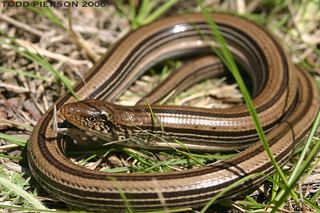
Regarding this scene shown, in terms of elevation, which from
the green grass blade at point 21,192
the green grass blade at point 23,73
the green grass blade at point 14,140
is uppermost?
the green grass blade at point 23,73

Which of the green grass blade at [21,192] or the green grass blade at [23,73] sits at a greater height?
the green grass blade at [23,73]

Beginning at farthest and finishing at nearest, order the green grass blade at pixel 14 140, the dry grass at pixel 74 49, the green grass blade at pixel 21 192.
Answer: the dry grass at pixel 74 49, the green grass blade at pixel 14 140, the green grass blade at pixel 21 192

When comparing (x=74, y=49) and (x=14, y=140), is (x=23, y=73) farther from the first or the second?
(x=74, y=49)

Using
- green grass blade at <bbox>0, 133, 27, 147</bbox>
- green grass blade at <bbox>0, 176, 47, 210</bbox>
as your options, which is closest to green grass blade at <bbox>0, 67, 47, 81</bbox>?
green grass blade at <bbox>0, 133, 27, 147</bbox>

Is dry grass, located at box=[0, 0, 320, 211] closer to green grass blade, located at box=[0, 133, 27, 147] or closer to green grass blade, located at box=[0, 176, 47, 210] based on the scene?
green grass blade, located at box=[0, 133, 27, 147]

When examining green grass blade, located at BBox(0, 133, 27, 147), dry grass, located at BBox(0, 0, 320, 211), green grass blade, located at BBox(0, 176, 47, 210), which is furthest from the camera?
dry grass, located at BBox(0, 0, 320, 211)

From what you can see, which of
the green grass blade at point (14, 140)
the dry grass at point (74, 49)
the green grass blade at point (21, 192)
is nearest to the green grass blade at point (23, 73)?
the dry grass at point (74, 49)

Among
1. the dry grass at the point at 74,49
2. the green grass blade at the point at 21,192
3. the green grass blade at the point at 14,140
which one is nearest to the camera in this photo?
the green grass blade at the point at 21,192

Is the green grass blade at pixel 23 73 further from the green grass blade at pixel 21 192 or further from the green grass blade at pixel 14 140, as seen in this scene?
the green grass blade at pixel 21 192

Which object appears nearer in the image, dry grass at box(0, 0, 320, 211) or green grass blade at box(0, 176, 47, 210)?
green grass blade at box(0, 176, 47, 210)

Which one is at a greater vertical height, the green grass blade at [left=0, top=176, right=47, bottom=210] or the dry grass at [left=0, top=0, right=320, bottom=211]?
the dry grass at [left=0, top=0, right=320, bottom=211]

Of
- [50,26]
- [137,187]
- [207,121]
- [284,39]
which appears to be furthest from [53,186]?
[284,39]

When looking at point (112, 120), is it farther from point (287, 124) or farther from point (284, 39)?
point (284, 39)
